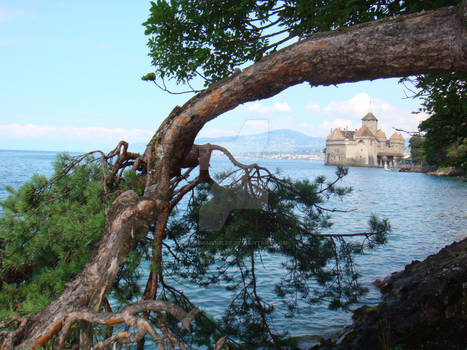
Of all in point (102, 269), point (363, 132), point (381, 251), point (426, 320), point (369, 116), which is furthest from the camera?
point (369, 116)

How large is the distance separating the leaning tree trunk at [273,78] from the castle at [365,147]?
317 feet

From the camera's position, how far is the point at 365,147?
10225 centimetres

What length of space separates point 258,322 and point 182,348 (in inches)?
138

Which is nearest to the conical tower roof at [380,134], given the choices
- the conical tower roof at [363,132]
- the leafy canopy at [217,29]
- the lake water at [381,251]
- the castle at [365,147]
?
the castle at [365,147]

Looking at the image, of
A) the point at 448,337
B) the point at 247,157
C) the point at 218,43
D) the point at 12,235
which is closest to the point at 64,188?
the point at 12,235

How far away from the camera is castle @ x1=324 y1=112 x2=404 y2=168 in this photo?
337ft

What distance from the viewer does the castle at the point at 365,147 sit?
102625mm

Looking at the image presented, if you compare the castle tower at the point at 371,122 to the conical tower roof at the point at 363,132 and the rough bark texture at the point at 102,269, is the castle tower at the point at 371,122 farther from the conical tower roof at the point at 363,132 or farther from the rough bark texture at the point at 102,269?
the rough bark texture at the point at 102,269

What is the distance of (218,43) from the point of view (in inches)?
255

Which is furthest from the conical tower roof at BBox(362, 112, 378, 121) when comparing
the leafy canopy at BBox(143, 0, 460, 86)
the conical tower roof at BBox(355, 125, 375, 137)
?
the leafy canopy at BBox(143, 0, 460, 86)

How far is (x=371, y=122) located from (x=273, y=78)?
116156mm

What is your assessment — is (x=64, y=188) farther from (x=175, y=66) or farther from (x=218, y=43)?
(x=218, y=43)

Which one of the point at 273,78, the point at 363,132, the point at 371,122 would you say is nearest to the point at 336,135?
the point at 363,132

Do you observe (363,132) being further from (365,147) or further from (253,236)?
(253,236)
